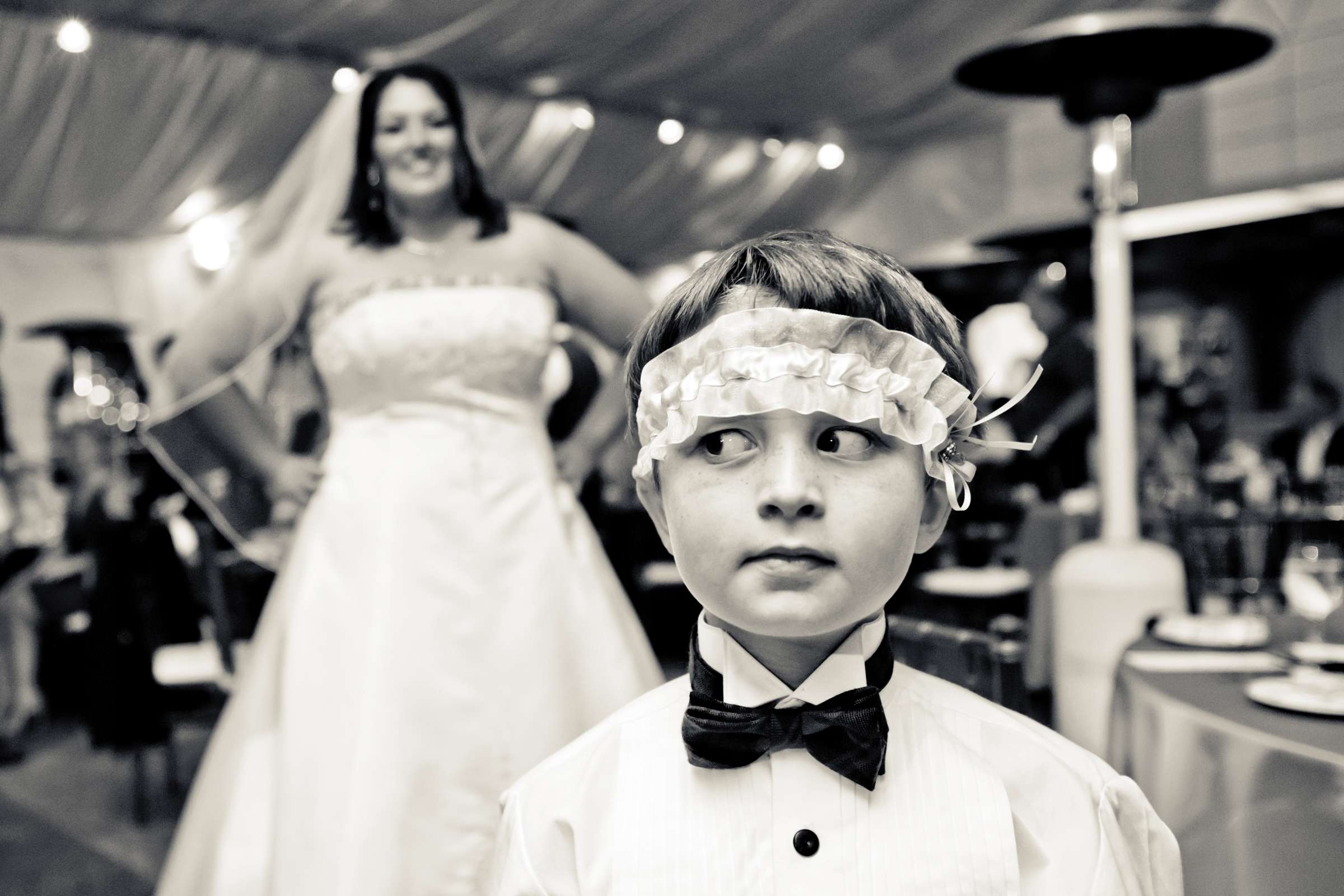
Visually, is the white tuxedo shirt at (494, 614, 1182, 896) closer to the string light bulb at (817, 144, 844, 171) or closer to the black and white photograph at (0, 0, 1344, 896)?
→ the black and white photograph at (0, 0, 1344, 896)

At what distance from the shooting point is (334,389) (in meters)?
2.26

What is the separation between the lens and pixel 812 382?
90 cm

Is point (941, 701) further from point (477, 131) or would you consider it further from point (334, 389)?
point (477, 131)

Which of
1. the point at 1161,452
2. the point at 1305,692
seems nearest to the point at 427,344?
the point at 1305,692

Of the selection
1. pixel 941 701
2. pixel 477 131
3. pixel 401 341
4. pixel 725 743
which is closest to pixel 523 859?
pixel 725 743

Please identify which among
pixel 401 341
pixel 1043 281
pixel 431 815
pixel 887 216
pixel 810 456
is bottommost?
pixel 431 815

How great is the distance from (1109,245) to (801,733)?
2544 millimetres

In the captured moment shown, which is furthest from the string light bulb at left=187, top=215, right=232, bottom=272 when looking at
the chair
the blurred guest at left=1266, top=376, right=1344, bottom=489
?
the chair

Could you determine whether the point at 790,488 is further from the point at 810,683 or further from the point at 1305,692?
the point at 1305,692

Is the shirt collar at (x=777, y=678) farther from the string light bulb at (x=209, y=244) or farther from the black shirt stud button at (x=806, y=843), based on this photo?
the string light bulb at (x=209, y=244)

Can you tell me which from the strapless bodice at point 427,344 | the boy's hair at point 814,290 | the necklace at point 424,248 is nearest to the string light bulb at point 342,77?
the necklace at point 424,248

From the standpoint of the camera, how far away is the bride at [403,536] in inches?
78.7

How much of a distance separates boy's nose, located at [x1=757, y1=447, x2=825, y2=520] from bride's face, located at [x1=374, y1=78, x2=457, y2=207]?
150 cm

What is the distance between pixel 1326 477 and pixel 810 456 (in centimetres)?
374
